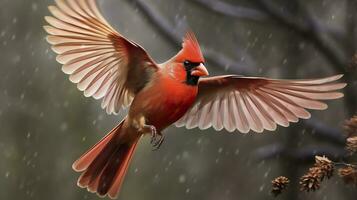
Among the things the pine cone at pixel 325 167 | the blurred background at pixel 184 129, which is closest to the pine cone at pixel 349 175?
the pine cone at pixel 325 167

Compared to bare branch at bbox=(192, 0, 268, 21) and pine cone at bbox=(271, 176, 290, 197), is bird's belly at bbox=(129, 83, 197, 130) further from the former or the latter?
bare branch at bbox=(192, 0, 268, 21)

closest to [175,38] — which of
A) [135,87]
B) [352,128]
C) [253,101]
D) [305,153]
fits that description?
[305,153]

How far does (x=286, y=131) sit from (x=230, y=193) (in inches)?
20.3

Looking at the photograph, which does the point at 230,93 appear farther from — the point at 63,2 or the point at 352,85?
the point at 352,85

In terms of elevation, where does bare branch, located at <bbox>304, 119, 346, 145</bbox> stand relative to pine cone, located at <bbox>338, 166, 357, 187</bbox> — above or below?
above

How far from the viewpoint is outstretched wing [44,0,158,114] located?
55.6 inches

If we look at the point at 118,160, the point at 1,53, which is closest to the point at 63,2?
the point at 118,160

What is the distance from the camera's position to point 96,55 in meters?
1.50

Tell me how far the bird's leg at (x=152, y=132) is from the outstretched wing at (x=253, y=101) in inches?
7.7

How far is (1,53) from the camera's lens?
4.62m

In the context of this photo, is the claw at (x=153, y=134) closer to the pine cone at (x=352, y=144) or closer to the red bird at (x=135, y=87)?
the red bird at (x=135, y=87)

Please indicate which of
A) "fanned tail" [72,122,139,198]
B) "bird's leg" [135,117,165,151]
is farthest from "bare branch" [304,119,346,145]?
"bird's leg" [135,117,165,151]

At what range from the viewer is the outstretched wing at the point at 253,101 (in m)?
1.49

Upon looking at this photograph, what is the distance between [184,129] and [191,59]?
8.58ft
